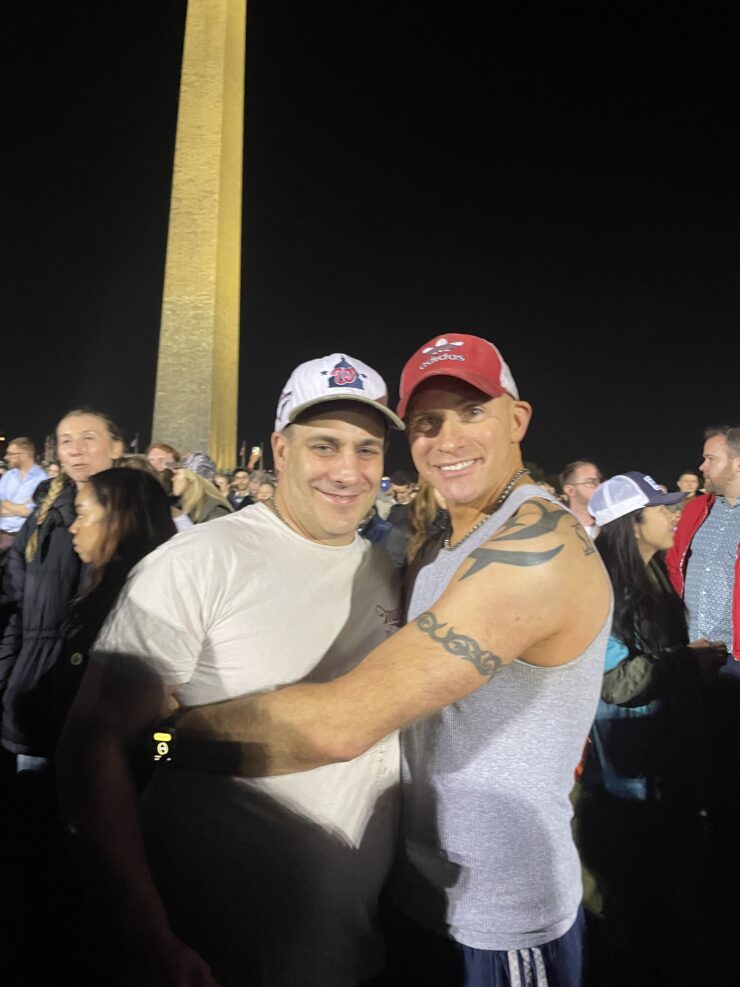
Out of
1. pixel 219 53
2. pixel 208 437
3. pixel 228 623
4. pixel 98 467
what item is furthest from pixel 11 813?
pixel 219 53

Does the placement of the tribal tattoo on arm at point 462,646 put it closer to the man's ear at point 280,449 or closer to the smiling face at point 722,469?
the man's ear at point 280,449

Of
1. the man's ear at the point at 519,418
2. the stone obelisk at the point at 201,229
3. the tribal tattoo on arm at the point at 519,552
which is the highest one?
the stone obelisk at the point at 201,229

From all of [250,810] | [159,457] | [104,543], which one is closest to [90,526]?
[104,543]

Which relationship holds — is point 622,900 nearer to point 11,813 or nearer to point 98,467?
point 11,813

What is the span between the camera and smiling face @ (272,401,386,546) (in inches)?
55.7

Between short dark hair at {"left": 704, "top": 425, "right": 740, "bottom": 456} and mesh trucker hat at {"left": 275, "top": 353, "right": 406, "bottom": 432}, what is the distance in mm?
3017

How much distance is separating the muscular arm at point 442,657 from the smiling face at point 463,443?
17 cm

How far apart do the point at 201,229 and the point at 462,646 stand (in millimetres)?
14768

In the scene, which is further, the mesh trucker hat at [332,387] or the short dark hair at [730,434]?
the short dark hair at [730,434]

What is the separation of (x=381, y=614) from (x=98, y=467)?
78.7 inches

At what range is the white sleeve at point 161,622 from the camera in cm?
121

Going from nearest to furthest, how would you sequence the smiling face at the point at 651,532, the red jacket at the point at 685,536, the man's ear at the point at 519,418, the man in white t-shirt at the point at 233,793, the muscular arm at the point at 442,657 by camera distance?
1. the muscular arm at the point at 442,657
2. the man in white t-shirt at the point at 233,793
3. the man's ear at the point at 519,418
4. the smiling face at the point at 651,532
5. the red jacket at the point at 685,536

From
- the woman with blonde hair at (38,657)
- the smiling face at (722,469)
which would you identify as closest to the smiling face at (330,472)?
the woman with blonde hair at (38,657)

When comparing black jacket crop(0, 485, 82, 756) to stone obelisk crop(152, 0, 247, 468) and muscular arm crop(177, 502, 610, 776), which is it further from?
stone obelisk crop(152, 0, 247, 468)
